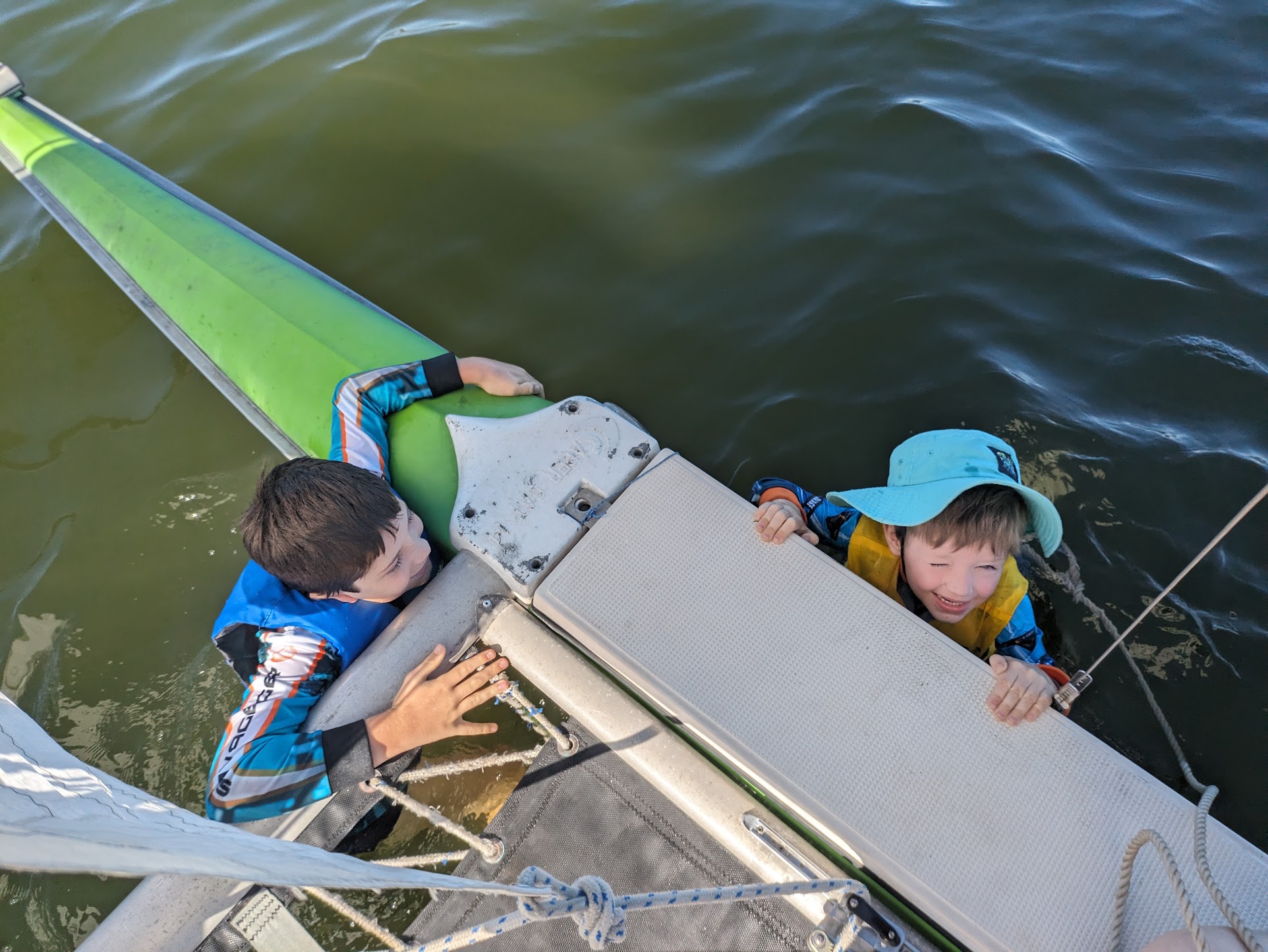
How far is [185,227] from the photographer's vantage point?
3514mm

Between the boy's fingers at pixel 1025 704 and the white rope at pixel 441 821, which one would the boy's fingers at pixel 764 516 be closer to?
the boy's fingers at pixel 1025 704

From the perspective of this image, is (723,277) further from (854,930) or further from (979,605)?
(854,930)

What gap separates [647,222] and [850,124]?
1306 millimetres

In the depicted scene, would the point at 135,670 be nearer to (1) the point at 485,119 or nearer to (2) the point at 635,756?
Result: (2) the point at 635,756

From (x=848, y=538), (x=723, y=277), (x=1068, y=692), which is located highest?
(x=723, y=277)

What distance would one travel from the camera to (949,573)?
1.97m

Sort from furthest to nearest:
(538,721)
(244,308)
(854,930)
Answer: (244,308), (538,721), (854,930)

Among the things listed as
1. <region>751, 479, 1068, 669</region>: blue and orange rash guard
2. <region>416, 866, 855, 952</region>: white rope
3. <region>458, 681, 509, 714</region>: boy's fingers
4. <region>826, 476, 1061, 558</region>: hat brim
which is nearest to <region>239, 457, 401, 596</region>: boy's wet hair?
<region>458, 681, 509, 714</region>: boy's fingers

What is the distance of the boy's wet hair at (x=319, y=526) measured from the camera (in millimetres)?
2008

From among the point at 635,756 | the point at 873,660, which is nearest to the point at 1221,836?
the point at 873,660

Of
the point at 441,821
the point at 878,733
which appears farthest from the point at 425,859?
the point at 878,733

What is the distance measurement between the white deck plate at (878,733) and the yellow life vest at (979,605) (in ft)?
1.07

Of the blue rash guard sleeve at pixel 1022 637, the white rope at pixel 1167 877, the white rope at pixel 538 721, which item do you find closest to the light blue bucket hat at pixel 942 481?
the blue rash guard sleeve at pixel 1022 637

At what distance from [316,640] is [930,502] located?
5.58ft
